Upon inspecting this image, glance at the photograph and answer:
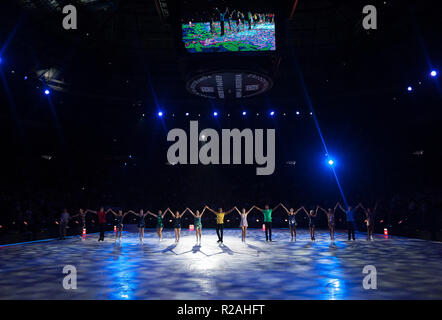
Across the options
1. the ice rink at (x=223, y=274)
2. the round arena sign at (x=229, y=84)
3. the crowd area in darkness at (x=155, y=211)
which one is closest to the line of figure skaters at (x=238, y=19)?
the round arena sign at (x=229, y=84)

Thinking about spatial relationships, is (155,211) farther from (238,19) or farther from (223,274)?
(223,274)

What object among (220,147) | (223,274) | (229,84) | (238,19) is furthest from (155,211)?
(223,274)

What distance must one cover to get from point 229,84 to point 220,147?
A: 15.9m

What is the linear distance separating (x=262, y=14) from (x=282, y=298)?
10991mm

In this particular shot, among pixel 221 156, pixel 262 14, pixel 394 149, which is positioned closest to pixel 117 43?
pixel 262 14

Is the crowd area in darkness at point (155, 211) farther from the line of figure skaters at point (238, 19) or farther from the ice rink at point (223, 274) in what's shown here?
the line of figure skaters at point (238, 19)

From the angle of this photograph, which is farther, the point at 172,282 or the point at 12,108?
the point at 12,108

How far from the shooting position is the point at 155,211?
32531 millimetres

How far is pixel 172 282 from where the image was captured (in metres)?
7.62

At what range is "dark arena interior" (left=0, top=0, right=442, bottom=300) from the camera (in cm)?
941

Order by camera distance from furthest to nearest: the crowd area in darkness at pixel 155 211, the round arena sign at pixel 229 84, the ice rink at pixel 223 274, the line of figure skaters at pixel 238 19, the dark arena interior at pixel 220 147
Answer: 1. the crowd area in darkness at pixel 155 211
2. the round arena sign at pixel 229 84
3. the line of figure skaters at pixel 238 19
4. the dark arena interior at pixel 220 147
5. the ice rink at pixel 223 274

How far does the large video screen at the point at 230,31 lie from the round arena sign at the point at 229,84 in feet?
6.77

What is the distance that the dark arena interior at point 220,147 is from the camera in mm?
9414
